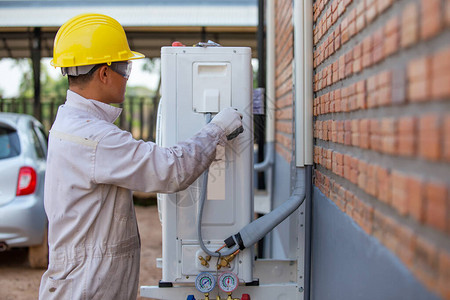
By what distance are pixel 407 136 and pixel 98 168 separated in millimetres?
1347

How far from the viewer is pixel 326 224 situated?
2434 millimetres

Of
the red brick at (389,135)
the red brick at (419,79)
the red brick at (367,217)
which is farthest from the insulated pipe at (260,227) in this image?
the red brick at (419,79)

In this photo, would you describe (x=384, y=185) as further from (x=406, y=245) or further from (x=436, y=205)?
(x=436, y=205)

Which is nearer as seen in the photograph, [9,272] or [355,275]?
[355,275]

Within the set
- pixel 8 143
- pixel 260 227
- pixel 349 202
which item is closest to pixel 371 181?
pixel 349 202

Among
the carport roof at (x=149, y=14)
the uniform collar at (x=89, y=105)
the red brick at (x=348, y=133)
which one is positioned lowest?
the red brick at (x=348, y=133)

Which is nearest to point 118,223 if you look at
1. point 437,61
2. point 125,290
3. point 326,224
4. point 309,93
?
point 125,290

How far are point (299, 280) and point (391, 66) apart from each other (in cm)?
177

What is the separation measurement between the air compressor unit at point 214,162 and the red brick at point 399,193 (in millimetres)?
1320

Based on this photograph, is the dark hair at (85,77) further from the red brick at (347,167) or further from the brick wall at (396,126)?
the red brick at (347,167)

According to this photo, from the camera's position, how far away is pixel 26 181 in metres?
5.26

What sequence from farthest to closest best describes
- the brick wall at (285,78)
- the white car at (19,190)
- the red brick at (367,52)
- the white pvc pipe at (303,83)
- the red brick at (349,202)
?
the white car at (19,190) → the brick wall at (285,78) → the white pvc pipe at (303,83) → the red brick at (349,202) → the red brick at (367,52)

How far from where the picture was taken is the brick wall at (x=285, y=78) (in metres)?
4.15

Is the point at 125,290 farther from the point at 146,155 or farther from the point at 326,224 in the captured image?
the point at 326,224
